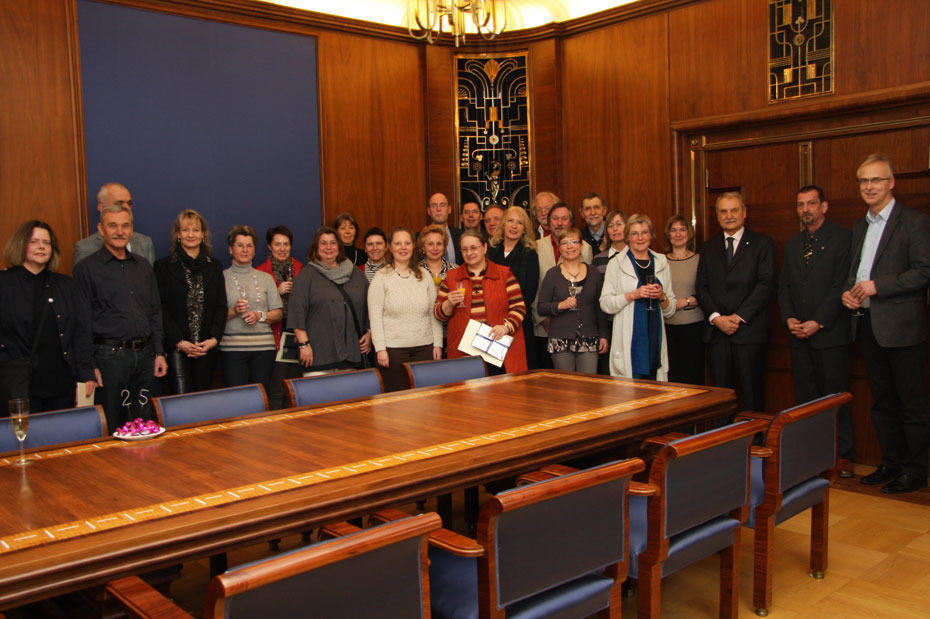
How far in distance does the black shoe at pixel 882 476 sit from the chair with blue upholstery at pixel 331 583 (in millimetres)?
3491

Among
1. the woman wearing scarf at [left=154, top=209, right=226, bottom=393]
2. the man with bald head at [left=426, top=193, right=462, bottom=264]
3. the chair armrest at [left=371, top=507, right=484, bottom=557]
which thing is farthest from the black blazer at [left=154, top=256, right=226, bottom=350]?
the chair armrest at [left=371, top=507, right=484, bottom=557]

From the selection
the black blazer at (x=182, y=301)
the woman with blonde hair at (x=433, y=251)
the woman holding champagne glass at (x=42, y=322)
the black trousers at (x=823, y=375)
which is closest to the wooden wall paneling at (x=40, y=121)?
the black blazer at (x=182, y=301)

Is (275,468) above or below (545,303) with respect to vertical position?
below

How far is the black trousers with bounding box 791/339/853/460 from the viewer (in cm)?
440

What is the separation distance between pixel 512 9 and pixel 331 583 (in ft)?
18.1

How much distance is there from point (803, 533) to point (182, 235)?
356 centimetres

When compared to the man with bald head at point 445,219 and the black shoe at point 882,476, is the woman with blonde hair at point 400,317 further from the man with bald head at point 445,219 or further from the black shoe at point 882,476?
the black shoe at point 882,476

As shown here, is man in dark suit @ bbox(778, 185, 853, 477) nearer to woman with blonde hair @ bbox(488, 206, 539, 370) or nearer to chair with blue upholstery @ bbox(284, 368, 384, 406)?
woman with blonde hair @ bbox(488, 206, 539, 370)

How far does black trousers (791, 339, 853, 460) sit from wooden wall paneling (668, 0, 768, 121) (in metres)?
1.63

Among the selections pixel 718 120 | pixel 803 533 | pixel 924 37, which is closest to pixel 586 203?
pixel 718 120

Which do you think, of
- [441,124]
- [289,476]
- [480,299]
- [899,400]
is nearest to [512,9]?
[441,124]

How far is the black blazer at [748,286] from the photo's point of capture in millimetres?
4688

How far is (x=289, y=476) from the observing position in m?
2.04

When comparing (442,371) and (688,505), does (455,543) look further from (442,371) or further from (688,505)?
(442,371)
